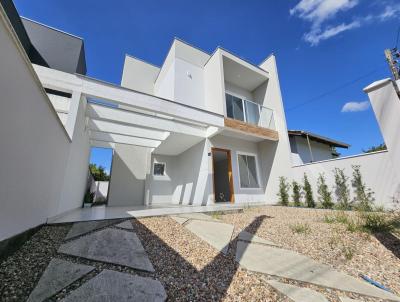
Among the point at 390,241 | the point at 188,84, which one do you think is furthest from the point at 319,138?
the point at 390,241

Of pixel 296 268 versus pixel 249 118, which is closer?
pixel 296 268

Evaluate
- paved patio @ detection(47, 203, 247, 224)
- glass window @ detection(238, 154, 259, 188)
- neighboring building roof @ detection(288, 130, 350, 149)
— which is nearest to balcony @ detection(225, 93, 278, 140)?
glass window @ detection(238, 154, 259, 188)

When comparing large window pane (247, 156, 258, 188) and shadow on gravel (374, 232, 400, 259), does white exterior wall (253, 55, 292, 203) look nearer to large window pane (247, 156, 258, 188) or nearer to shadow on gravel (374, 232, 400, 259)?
large window pane (247, 156, 258, 188)

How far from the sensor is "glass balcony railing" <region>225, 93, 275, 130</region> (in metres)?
6.86

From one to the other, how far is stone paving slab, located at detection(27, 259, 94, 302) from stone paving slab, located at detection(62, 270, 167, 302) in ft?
0.50

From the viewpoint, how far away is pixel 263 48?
968cm

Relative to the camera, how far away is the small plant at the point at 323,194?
5.43m

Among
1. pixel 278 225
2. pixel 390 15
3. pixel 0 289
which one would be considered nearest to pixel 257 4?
pixel 390 15

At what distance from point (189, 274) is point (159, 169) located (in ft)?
23.4

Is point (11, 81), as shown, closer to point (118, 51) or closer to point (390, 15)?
point (118, 51)

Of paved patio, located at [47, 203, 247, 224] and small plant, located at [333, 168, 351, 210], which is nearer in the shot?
paved patio, located at [47, 203, 247, 224]

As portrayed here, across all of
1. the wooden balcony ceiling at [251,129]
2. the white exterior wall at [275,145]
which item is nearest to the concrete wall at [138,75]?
the wooden balcony ceiling at [251,129]

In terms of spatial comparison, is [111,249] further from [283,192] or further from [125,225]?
[283,192]

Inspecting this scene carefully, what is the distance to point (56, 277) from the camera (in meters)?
1.44
